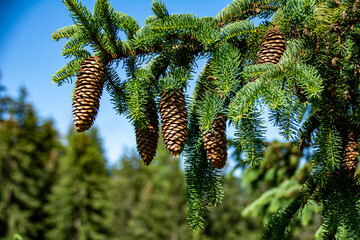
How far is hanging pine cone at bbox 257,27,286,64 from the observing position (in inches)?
42.8

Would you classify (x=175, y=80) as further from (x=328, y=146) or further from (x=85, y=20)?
(x=328, y=146)

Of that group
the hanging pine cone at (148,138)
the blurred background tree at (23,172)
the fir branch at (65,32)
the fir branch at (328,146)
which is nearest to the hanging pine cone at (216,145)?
the hanging pine cone at (148,138)

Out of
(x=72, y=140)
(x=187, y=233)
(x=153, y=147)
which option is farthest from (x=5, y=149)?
(x=153, y=147)

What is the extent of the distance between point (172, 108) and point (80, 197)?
19261 millimetres

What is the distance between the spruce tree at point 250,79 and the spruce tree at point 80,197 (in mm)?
18549

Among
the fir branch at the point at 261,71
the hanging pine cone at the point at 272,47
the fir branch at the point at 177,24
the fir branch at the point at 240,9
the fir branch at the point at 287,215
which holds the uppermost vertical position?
the fir branch at the point at 240,9

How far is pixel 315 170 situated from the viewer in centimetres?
117

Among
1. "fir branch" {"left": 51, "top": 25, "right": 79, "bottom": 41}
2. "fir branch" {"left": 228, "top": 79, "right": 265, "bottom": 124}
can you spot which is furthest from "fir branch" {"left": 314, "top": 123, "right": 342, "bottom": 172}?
"fir branch" {"left": 51, "top": 25, "right": 79, "bottom": 41}

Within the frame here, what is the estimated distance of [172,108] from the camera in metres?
1.12

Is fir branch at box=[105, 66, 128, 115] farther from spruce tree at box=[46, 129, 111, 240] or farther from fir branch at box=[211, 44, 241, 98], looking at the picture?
spruce tree at box=[46, 129, 111, 240]

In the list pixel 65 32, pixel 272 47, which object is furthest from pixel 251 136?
pixel 65 32

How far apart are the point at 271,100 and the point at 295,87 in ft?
0.66

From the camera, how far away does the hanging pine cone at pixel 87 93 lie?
109 cm

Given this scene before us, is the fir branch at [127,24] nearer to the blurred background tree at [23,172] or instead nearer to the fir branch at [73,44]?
the fir branch at [73,44]
